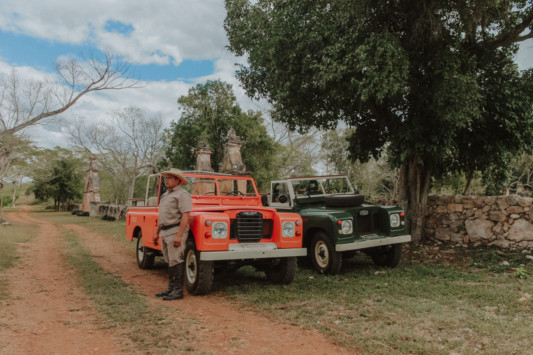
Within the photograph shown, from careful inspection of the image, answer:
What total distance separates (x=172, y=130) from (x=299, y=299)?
26186mm

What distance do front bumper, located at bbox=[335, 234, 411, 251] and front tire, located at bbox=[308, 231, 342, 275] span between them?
26 centimetres

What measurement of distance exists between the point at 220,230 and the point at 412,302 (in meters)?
2.96

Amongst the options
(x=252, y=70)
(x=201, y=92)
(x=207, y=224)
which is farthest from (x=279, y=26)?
(x=201, y=92)

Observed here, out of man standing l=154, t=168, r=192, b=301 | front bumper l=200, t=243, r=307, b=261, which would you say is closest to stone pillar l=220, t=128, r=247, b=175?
front bumper l=200, t=243, r=307, b=261

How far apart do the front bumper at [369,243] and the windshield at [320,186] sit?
2.08m

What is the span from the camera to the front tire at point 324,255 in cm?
747

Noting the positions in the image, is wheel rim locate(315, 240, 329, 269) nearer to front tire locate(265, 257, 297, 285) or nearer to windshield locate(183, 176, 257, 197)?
front tire locate(265, 257, 297, 285)

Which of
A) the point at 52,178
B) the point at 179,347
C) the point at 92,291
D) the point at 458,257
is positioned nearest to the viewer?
the point at 179,347

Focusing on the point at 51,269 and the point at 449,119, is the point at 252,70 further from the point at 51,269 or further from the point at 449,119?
the point at 51,269

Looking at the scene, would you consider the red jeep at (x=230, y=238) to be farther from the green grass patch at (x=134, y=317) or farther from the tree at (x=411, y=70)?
the tree at (x=411, y=70)

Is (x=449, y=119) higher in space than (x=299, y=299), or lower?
higher

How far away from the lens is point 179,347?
3.92 metres

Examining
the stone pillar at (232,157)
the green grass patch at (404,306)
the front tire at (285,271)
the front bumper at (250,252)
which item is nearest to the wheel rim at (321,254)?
the green grass patch at (404,306)

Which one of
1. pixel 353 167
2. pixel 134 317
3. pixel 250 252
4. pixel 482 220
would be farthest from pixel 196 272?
pixel 353 167
